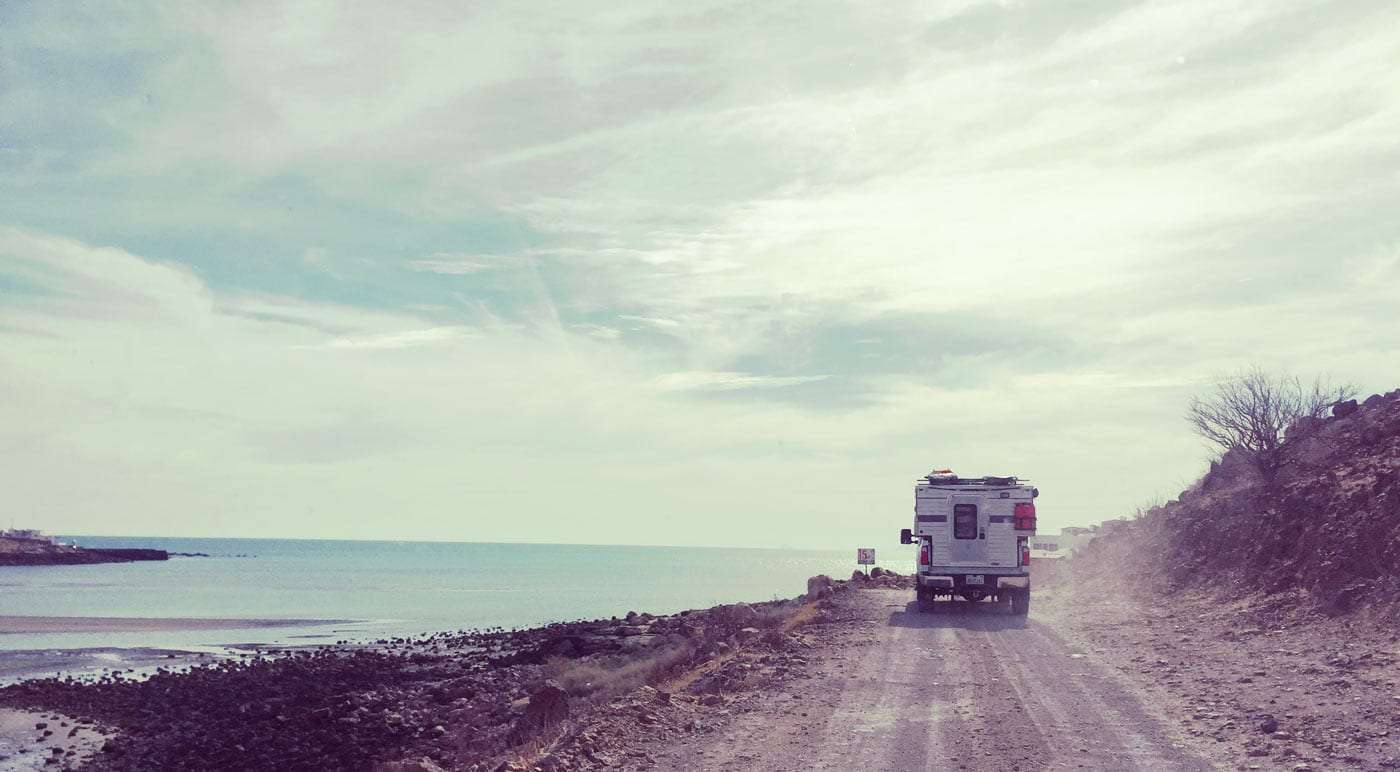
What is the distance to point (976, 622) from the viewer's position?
26.8 meters

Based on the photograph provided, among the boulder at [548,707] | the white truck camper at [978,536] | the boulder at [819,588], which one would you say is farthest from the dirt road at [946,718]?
the boulder at [819,588]

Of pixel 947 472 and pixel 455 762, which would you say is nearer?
pixel 455 762

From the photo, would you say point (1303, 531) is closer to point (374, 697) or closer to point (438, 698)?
point (438, 698)

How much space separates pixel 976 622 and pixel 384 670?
2308 centimetres

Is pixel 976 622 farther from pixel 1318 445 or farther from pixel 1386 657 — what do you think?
pixel 1318 445

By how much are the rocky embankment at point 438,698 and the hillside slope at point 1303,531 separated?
10583 mm

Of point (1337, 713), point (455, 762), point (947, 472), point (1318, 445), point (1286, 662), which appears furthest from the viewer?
point (1318, 445)

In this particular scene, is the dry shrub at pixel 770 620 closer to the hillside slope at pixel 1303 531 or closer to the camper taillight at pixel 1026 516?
the camper taillight at pixel 1026 516

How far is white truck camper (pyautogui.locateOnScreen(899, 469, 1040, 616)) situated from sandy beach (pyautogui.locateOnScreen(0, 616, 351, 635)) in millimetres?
49976

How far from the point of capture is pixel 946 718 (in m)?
13.9

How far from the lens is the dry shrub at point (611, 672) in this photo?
853 inches

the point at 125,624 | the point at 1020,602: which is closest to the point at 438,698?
the point at 1020,602

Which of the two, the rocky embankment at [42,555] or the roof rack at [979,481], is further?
the rocky embankment at [42,555]

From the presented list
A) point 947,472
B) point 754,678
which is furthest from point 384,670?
point 754,678
